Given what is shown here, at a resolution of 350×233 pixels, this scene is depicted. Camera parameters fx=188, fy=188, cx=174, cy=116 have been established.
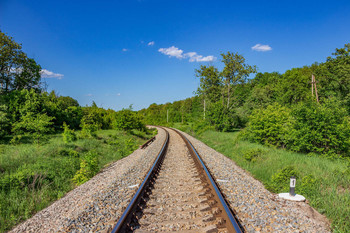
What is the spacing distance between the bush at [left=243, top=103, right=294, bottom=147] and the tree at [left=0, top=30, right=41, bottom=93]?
26.8 m

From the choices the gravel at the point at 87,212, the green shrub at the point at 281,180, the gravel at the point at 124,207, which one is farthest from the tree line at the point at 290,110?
the gravel at the point at 87,212

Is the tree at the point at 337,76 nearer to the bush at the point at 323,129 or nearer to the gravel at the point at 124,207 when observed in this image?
the bush at the point at 323,129

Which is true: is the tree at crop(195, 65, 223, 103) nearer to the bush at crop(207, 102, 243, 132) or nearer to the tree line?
the tree line

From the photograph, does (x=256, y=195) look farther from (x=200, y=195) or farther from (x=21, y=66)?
(x=21, y=66)

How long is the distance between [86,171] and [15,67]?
79.5 ft

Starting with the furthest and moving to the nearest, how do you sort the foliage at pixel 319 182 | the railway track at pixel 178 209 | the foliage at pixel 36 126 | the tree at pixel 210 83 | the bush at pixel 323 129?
the tree at pixel 210 83
the foliage at pixel 36 126
the bush at pixel 323 129
the foliage at pixel 319 182
the railway track at pixel 178 209

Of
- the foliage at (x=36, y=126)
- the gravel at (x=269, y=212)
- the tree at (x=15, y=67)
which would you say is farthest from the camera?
the tree at (x=15, y=67)

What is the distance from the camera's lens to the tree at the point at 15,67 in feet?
70.5

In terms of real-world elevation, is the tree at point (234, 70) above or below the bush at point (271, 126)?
above

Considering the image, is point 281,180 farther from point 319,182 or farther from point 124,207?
point 124,207

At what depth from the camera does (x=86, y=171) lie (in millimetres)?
7711

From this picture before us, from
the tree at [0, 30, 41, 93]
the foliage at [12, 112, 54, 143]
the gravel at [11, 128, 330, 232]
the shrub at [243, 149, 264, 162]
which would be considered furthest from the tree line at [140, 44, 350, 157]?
the tree at [0, 30, 41, 93]

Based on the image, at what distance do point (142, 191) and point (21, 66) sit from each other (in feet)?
91.5

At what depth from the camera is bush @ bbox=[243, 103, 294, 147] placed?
35.5 feet
